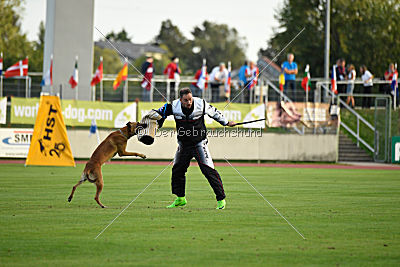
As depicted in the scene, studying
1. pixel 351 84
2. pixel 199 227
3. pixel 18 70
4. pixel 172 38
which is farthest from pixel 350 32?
pixel 172 38

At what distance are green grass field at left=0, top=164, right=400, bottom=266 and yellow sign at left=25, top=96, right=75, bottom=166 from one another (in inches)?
177

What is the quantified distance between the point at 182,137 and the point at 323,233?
364 centimetres

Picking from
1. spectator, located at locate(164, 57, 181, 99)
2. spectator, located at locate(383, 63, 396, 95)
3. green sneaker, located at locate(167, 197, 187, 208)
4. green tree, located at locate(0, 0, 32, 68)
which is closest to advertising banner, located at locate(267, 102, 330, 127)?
spectator, located at locate(164, 57, 181, 99)

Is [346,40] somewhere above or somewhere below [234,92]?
above

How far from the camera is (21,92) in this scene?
30.0m

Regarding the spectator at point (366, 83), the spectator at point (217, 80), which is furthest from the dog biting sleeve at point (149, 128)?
the spectator at point (366, 83)

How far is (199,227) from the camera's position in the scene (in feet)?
32.3

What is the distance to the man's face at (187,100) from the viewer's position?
1178cm

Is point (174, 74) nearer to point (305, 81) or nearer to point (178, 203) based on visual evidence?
point (305, 81)

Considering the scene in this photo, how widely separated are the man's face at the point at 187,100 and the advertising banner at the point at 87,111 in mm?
16594

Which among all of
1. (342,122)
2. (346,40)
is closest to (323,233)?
(342,122)

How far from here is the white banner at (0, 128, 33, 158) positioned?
26.2m

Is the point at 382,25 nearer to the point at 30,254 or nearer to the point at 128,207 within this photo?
the point at 128,207

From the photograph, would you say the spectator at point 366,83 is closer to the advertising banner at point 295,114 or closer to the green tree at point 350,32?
the advertising banner at point 295,114
